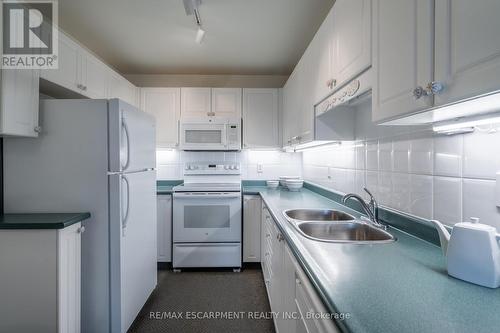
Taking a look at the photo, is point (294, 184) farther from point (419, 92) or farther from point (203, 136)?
point (419, 92)

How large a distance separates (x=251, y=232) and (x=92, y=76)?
2198 millimetres

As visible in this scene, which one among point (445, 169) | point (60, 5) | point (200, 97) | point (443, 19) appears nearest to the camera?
point (443, 19)

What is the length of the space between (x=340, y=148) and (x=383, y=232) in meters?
0.94

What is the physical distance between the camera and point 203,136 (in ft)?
9.82

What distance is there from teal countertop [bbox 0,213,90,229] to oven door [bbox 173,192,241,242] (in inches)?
47.8

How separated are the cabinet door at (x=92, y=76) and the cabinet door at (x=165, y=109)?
696mm


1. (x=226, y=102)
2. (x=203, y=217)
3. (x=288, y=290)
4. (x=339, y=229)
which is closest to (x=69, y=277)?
(x=288, y=290)

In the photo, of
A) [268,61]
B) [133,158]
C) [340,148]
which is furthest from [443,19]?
[268,61]

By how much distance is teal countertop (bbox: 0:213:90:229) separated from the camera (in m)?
1.34

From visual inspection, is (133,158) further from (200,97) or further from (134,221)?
(200,97)

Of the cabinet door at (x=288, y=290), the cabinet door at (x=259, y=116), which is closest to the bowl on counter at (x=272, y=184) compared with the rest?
the cabinet door at (x=259, y=116)

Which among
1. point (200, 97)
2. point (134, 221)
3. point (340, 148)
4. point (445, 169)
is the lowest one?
point (134, 221)

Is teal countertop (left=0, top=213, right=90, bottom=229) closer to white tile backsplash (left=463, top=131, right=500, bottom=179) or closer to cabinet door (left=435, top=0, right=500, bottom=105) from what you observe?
cabinet door (left=435, top=0, right=500, bottom=105)

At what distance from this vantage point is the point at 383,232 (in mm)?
1239
